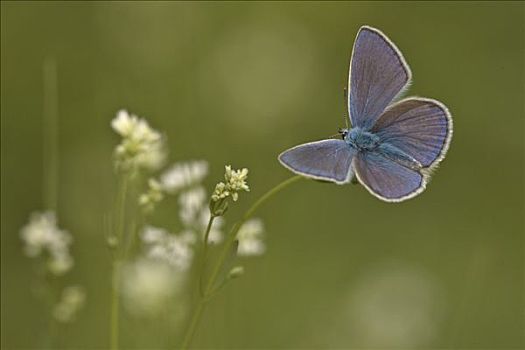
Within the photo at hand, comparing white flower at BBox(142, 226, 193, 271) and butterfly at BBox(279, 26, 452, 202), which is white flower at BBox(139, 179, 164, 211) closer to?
white flower at BBox(142, 226, 193, 271)

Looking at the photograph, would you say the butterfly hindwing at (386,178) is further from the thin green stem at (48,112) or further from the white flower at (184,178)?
the thin green stem at (48,112)

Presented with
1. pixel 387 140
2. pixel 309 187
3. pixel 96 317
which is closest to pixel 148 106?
pixel 309 187

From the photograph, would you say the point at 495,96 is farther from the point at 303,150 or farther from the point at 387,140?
the point at 303,150

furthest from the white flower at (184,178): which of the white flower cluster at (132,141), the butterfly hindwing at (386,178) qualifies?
the butterfly hindwing at (386,178)

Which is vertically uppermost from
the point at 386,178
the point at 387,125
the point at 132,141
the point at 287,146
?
the point at 287,146

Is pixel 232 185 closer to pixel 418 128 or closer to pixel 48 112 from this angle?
pixel 418 128

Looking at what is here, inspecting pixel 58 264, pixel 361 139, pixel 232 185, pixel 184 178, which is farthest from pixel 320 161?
pixel 58 264
